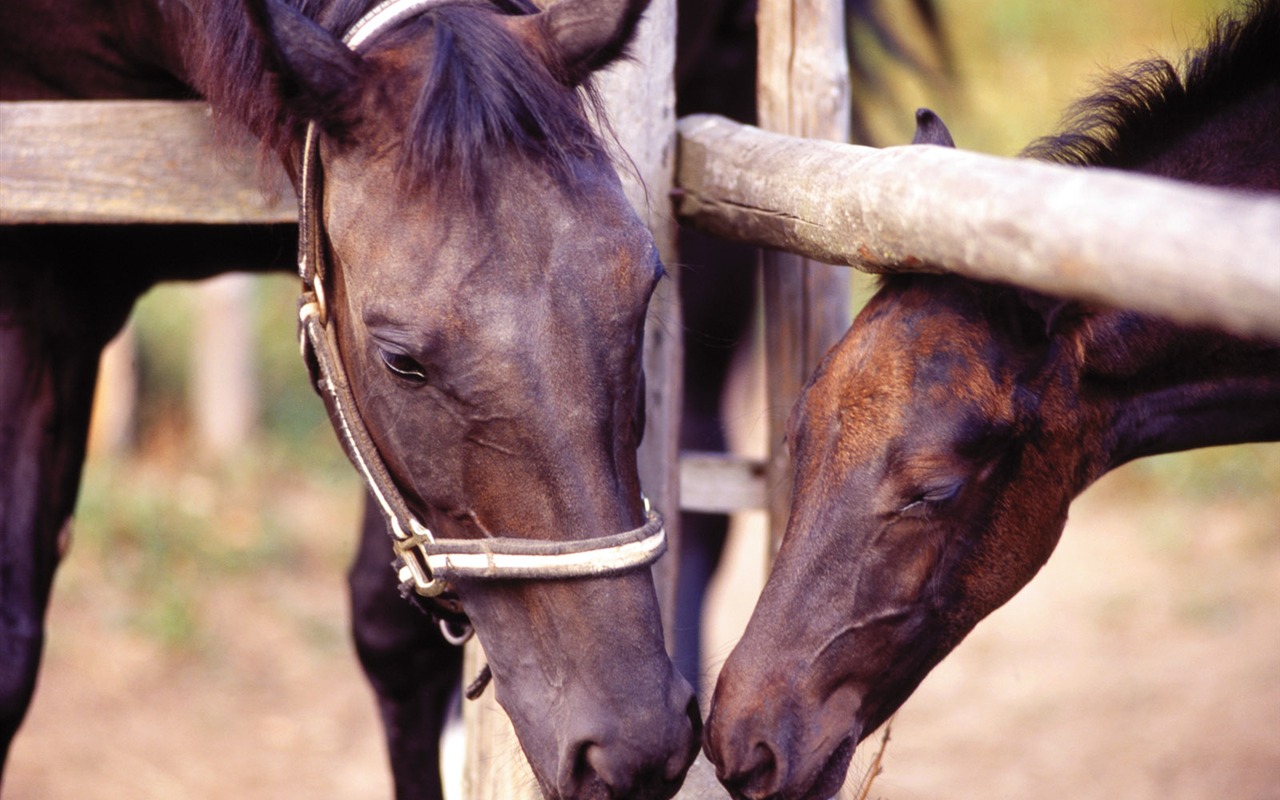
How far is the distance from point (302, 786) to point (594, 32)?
3.10m

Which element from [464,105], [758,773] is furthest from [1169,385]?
[464,105]

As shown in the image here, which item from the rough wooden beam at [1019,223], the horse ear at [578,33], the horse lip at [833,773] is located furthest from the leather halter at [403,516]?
the rough wooden beam at [1019,223]

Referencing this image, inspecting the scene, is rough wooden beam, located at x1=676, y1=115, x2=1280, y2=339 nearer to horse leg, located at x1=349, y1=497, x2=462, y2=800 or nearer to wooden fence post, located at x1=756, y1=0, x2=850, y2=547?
wooden fence post, located at x1=756, y1=0, x2=850, y2=547

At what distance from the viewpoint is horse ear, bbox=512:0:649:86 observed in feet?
5.71

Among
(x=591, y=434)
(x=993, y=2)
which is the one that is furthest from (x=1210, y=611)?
(x=993, y=2)

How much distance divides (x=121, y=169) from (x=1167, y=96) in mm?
1776

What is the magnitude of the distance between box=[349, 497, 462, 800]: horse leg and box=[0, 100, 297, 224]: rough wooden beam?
848 millimetres

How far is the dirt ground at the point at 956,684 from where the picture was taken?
3.88 m

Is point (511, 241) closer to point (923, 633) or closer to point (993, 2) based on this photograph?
point (923, 633)

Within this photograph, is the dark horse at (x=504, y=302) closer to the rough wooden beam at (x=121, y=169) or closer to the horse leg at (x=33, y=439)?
the rough wooden beam at (x=121, y=169)

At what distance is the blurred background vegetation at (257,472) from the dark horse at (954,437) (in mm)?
2036

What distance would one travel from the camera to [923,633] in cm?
174

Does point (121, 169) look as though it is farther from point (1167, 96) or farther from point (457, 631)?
point (1167, 96)

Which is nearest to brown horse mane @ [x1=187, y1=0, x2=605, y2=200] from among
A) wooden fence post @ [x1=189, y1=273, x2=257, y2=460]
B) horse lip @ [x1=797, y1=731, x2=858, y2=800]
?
horse lip @ [x1=797, y1=731, x2=858, y2=800]
